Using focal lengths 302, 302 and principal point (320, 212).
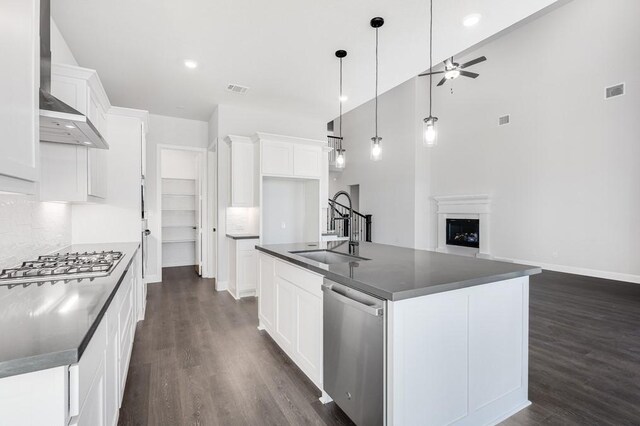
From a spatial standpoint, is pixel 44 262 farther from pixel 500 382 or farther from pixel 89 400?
pixel 500 382

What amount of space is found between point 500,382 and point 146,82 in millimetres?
5246

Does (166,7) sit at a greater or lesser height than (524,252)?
greater

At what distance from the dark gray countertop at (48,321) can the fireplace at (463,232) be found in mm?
7528

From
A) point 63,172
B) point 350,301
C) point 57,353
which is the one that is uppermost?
point 63,172

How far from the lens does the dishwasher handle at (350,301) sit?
1.53 m

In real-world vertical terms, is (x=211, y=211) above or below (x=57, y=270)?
above

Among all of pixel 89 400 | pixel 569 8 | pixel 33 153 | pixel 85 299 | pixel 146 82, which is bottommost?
pixel 89 400

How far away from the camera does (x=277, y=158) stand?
486 cm

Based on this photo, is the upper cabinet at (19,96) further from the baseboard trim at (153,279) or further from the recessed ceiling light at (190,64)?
the baseboard trim at (153,279)

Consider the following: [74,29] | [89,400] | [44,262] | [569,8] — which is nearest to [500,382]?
[89,400]

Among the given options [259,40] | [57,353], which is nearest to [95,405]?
[57,353]

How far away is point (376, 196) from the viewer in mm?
9391

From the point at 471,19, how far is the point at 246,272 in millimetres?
4223

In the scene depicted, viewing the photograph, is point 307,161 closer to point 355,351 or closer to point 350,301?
point 350,301
